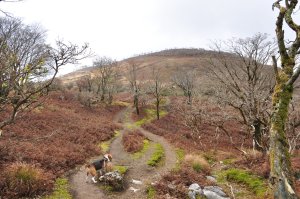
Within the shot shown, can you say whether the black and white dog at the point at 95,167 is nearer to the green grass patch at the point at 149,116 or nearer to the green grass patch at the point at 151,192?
the green grass patch at the point at 151,192

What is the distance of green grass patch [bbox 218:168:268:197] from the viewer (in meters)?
13.0

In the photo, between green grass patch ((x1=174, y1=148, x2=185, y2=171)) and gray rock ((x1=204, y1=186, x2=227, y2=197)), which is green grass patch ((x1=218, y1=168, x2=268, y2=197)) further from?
green grass patch ((x1=174, y1=148, x2=185, y2=171))

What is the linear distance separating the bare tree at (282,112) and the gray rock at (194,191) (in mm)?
8036

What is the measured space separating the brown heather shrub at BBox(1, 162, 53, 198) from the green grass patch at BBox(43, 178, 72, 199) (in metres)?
0.42

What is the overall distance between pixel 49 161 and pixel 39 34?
898 inches

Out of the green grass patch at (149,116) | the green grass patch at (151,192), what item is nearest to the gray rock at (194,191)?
the green grass patch at (151,192)

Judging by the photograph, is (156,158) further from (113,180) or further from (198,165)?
(113,180)

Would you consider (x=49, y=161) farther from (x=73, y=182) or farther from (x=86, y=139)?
(x=86, y=139)

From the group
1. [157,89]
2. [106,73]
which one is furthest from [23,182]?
[106,73]

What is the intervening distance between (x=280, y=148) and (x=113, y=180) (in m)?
9.91

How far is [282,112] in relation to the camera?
586cm

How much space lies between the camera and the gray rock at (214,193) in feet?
42.0

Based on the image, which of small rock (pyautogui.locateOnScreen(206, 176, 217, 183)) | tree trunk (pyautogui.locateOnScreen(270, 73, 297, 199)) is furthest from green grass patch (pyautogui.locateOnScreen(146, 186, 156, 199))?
tree trunk (pyautogui.locateOnScreen(270, 73, 297, 199))

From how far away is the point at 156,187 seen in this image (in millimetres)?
13922
